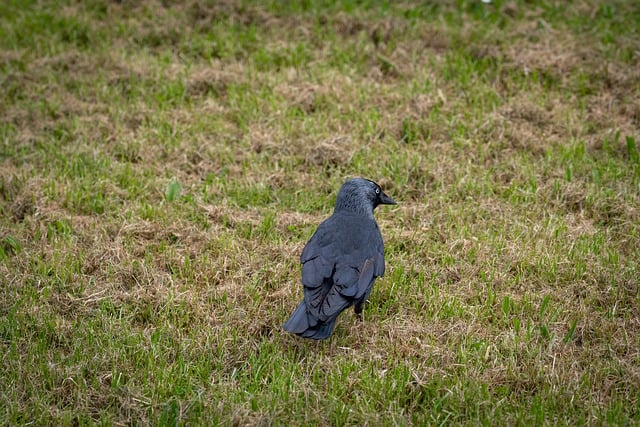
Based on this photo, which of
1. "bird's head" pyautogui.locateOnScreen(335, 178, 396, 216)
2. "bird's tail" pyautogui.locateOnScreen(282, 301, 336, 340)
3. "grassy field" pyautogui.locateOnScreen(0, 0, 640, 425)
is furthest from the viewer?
"bird's head" pyautogui.locateOnScreen(335, 178, 396, 216)

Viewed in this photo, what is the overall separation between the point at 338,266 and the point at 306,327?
1.67 ft

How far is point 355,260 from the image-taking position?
15.8 ft

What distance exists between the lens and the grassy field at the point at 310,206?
14.1 ft

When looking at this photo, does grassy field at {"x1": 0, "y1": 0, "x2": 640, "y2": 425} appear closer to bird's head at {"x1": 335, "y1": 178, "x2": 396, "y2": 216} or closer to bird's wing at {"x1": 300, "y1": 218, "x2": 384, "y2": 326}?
bird's wing at {"x1": 300, "y1": 218, "x2": 384, "y2": 326}

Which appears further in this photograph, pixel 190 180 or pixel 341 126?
pixel 341 126

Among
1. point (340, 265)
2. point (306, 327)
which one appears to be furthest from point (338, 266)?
point (306, 327)

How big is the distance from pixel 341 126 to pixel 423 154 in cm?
86

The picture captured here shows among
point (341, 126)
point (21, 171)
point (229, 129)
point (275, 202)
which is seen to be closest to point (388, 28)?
point (341, 126)

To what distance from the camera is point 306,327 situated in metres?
4.43

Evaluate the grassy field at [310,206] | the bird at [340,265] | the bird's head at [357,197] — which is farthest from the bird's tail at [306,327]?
the bird's head at [357,197]

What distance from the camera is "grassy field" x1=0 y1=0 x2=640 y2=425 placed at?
4.30 meters

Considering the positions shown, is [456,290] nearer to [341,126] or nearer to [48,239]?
[341,126]

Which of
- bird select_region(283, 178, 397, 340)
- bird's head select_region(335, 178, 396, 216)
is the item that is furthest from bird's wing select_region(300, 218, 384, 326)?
bird's head select_region(335, 178, 396, 216)

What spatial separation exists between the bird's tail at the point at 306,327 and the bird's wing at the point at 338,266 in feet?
0.15
